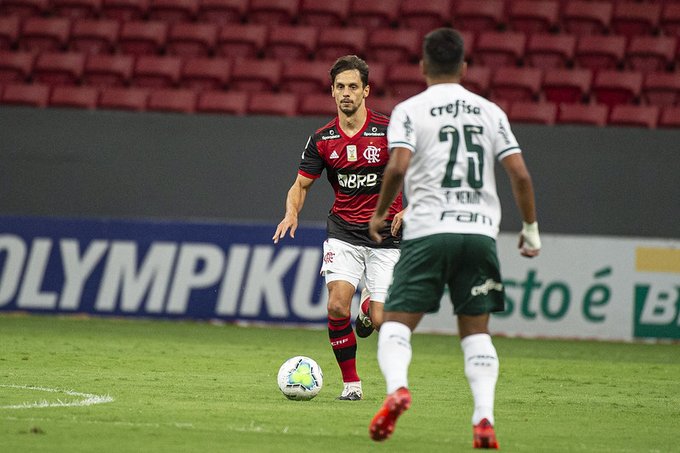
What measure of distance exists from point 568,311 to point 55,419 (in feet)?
31.7

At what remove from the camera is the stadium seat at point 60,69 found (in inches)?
718

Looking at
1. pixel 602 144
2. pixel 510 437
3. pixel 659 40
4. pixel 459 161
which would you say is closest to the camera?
pixel 459 161

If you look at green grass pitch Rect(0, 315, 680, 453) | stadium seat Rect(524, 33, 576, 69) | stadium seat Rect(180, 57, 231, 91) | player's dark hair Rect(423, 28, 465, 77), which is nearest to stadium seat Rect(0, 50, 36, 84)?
stadium seat Rect(180, 57, 231, 91)

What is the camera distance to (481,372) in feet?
19.9

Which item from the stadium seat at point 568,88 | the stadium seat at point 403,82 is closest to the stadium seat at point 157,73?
the stadium seat at point 403,82

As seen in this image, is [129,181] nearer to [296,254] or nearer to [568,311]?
[296,254]

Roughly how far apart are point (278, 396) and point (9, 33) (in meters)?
12.2

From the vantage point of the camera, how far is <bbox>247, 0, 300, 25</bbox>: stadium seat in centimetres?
1908

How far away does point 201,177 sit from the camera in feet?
55.4

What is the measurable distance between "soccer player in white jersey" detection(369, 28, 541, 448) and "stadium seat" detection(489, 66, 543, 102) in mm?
11318

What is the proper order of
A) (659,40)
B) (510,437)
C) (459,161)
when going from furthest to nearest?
(659,40)
(510,437)
(459,161)

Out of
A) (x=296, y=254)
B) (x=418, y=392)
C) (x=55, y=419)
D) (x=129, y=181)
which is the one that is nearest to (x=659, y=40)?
(x=296, y=254)

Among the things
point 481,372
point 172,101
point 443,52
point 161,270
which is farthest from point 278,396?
point 172,101

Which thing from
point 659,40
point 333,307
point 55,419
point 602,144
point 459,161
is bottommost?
point 55,419
